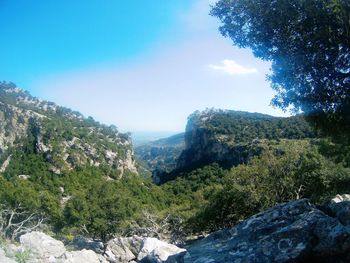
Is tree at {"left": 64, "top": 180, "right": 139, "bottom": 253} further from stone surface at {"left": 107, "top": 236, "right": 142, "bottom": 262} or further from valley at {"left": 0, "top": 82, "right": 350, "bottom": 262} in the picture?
stone surface at {"left": 107, "top": 236, "right": 142, "bottom": 262}

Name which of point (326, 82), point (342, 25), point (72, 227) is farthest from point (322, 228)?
point (72, 227)

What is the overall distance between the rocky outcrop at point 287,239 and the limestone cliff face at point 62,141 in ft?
316

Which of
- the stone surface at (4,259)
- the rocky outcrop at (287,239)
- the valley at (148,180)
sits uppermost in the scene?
the stone surface at (4,259)

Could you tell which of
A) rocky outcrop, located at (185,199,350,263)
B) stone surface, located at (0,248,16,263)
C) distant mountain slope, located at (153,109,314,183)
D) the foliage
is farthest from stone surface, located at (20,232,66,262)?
distant mountain slope, located at (153,109,314,183)

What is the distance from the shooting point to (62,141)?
383 ft

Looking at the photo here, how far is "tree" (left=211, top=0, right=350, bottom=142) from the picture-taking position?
12.8m

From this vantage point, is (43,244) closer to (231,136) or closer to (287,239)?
(287,239)

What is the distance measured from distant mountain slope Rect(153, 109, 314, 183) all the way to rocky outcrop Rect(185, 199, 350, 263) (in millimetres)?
91148

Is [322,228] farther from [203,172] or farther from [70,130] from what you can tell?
[70,130]

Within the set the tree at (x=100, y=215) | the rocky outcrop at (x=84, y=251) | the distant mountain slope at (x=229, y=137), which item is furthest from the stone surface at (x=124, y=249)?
the distant mountain slope at (x=229, y=137)

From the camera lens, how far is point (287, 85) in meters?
15.0

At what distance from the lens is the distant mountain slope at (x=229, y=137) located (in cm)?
11638

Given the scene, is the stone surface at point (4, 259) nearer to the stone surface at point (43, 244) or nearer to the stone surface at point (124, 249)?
the stone surface at point (43, 244)

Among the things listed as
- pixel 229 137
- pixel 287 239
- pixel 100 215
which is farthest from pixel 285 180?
pixel 229 137
